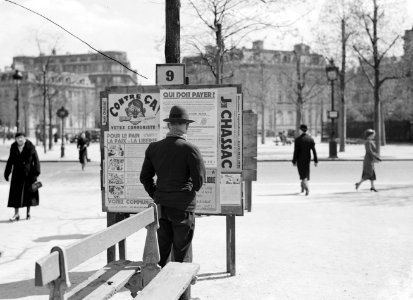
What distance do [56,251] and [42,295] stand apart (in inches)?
113

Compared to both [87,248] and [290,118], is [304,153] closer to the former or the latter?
[87,248]

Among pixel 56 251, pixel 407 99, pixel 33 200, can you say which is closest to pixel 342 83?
pixel 407 99

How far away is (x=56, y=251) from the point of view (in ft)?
10.4

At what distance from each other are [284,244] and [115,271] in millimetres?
3798

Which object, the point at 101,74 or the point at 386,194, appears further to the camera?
the point at 101,74

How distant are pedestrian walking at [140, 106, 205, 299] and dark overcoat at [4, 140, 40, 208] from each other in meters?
5.94

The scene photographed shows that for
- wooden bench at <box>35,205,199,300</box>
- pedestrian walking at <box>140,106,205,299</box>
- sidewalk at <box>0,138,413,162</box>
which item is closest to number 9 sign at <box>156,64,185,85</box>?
pedestrian walking at <box>140,106,205,299</box>

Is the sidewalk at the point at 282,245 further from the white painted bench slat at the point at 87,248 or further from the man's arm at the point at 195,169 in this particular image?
the white painted bench slat at the point at 87,248

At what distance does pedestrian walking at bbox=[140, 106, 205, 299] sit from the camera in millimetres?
5297

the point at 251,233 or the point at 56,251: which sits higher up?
the point at 56,251

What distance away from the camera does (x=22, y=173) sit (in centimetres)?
1083

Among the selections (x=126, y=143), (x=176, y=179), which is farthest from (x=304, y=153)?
(x=176, y=179)

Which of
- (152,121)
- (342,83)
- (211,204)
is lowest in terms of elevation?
(211,204)

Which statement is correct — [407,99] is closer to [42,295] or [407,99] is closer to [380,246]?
[380,246]
